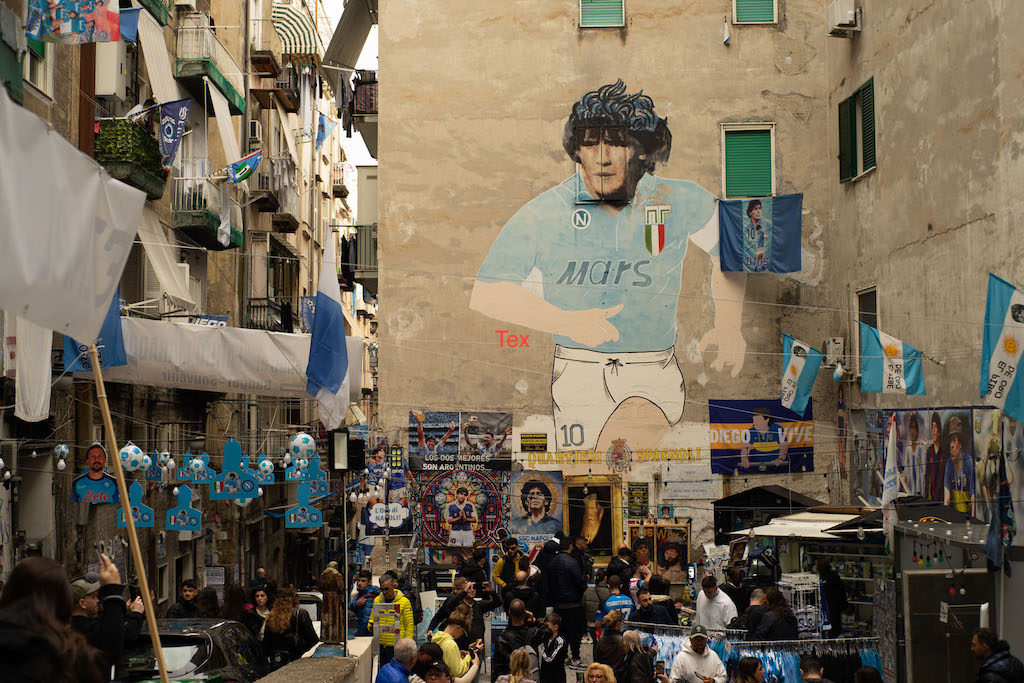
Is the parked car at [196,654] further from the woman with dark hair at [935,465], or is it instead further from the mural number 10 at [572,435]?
the mural number 10 at [572,435]

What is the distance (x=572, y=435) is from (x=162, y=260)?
8.98 m

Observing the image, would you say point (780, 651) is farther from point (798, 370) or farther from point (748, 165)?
point (748, 165)

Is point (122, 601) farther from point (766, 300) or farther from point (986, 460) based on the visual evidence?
point (766, 300)

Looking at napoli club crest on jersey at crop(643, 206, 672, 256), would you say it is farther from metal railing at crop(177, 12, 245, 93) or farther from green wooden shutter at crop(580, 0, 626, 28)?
metal railing at crop(177, 12, 245, 93)

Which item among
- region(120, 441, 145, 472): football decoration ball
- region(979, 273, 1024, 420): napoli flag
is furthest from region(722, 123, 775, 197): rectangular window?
A: region(120, 441, 145, 472): football decoration ball

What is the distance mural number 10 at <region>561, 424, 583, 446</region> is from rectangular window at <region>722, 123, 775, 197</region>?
597cm

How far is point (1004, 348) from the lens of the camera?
13.0 m

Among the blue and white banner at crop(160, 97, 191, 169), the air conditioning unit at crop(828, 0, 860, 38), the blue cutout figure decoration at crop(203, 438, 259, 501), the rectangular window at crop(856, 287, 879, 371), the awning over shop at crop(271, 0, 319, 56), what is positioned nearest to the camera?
the blue cutout figure decoration at crop(203, 438, 259, 501)

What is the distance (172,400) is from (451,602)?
1329 cm

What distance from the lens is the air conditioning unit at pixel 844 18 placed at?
22344 mm

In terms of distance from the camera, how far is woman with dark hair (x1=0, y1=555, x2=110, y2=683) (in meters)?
4.41

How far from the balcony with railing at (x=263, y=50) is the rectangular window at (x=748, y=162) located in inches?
544

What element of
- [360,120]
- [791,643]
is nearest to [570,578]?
[791,643]

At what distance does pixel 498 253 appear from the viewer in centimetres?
2544
